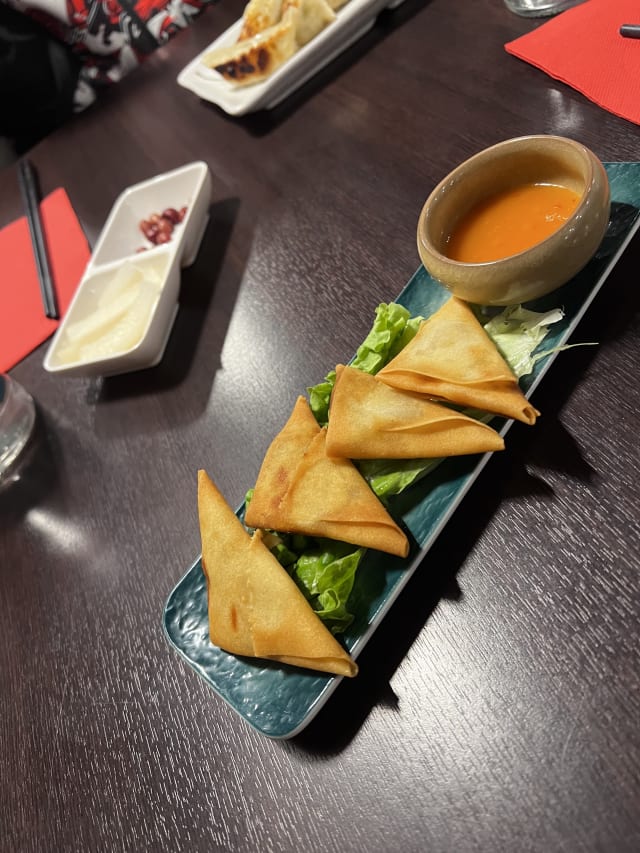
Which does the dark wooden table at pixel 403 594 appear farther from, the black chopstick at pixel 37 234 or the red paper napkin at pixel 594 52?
the black chopstick at pixel 37 234

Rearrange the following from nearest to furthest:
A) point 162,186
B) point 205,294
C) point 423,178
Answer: point 423,178, point 205,294, point 162,186

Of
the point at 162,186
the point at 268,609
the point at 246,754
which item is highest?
the point at 162,186

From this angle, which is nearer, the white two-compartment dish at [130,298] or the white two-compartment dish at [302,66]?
the white two-compartment dish at [130,298]

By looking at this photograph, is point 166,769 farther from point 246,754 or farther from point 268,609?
point 268,609

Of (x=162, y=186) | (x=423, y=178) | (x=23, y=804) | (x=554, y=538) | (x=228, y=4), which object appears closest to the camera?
(x=554, y=538)

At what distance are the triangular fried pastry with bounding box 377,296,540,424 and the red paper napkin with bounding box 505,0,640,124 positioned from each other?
20.7 inches

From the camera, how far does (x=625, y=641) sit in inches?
27.0

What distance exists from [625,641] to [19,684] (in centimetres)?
100

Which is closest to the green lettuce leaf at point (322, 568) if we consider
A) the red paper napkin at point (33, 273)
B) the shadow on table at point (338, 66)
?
the red paper napkin at point (33, 273)

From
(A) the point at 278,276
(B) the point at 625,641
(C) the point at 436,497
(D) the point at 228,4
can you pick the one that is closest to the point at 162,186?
(A) the point at 278,276

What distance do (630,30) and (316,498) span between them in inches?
39.2

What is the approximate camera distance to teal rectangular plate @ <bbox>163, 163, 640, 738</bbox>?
79cm

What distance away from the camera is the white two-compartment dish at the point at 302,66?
168cm

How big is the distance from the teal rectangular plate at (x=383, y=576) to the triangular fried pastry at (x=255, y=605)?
3 cm
